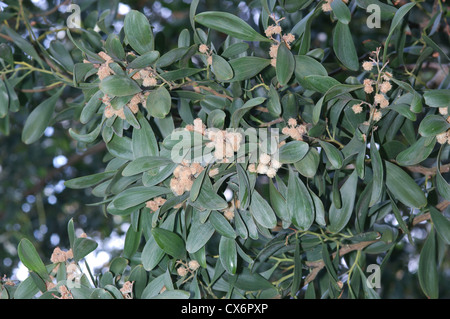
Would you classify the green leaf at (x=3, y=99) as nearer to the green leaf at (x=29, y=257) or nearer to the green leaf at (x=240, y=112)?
the green leaf at (x=29, y=257)

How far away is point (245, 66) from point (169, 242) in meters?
0.29

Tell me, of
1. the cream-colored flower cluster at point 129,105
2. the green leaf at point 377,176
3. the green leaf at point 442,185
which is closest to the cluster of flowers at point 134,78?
the cream-colored flower cluster at point 129,105

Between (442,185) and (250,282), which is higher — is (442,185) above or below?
above

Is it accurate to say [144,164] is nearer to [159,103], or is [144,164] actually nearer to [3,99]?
[159,103]

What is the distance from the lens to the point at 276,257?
94 cm

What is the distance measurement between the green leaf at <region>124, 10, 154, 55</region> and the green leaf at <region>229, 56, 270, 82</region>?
5.0 inches

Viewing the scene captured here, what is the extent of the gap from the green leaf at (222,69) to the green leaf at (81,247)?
1.08 ft

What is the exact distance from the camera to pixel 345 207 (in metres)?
0.78

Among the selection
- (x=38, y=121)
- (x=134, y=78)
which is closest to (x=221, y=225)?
(x=134, y=78)

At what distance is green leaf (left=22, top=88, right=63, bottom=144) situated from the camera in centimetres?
105

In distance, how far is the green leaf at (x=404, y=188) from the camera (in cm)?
75

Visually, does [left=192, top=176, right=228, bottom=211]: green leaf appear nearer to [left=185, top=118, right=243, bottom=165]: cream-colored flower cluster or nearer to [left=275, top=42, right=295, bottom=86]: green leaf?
[left=185, top=118, right=243, bottom=165]: cream-colored flower cluster

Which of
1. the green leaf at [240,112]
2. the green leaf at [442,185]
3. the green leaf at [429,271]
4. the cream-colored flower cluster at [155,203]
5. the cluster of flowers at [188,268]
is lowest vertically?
the green leaf at [429,271]

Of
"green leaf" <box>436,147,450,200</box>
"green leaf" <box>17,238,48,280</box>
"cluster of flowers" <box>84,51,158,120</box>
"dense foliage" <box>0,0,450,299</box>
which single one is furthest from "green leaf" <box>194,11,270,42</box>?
"green leaf" <box>17,238,48,280</box>
